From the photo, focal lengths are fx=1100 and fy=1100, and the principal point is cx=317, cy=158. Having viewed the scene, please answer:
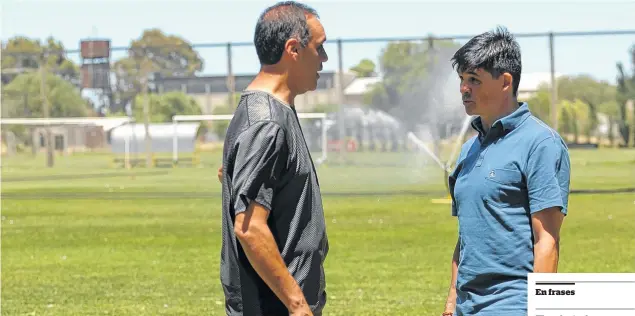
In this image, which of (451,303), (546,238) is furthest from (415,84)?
(546,238)

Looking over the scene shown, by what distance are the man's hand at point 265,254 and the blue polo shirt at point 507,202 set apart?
2.33 ft

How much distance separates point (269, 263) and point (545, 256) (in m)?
0.91

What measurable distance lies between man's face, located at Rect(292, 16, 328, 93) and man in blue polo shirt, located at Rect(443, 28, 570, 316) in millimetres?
513

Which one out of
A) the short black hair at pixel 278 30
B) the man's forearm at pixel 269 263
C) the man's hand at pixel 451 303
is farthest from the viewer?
the man's hand at pixel 451 303

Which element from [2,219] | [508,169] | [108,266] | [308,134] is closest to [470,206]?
[508,169]

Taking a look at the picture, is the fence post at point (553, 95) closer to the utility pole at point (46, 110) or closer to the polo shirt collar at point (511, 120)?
the utility pole at point (46, 110)

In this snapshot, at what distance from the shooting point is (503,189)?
3635 mm

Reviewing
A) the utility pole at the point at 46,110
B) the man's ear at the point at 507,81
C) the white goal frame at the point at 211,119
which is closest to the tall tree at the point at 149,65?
the white goal frame at the point at 211,119

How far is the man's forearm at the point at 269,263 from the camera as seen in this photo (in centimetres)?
332

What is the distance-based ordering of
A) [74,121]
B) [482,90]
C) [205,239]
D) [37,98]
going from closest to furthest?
[482,90] → [205,239] → [74,121] → [37,98]

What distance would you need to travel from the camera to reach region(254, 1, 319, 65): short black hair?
350cm

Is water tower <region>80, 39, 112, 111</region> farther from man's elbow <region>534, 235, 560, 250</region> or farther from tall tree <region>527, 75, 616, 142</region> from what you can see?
man's elbow <region>534, 235, 560, 250</region>

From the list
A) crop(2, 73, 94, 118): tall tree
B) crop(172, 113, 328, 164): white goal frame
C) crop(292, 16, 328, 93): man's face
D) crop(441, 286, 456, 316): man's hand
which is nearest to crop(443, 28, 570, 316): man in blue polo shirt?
crop(441, 286, 456, 316): man's hand

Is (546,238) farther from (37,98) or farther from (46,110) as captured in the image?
(46,110)
